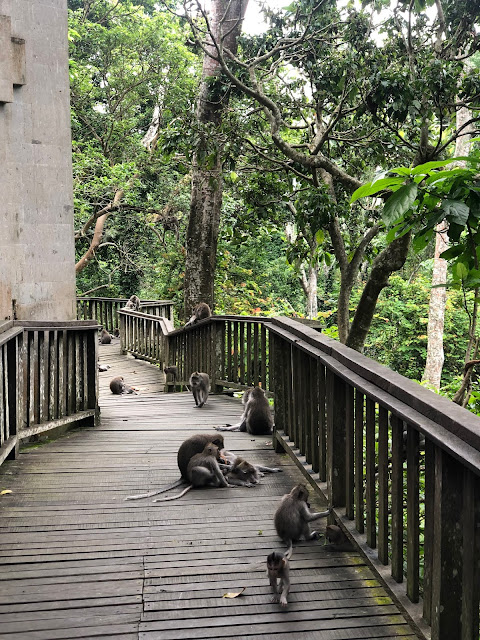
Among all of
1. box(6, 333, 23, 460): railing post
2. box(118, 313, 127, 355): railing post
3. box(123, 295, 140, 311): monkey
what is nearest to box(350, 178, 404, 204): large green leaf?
box(6, 333, 23, 460): railing post

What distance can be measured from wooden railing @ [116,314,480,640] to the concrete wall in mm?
2763

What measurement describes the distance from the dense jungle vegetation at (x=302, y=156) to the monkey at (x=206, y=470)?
2.10 meters

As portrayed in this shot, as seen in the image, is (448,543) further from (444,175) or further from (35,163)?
(35,163)

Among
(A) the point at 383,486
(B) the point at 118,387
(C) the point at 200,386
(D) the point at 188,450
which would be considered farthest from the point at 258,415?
(B) the point at 118,387

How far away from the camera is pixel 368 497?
3168 mm

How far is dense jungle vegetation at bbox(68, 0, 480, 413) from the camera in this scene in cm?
682

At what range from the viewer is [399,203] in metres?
2.45

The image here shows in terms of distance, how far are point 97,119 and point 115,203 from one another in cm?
339

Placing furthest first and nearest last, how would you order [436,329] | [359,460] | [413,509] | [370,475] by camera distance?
[436,329] < [359,460] < [370,475] < [413,509]

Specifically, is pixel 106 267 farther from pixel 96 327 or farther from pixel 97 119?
pixel 96 327

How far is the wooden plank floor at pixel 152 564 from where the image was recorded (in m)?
2.89

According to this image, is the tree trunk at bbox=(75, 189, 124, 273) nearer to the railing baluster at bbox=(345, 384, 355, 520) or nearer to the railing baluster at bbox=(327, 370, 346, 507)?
the railing baluster at bbox=(327, 370, 346, 507)

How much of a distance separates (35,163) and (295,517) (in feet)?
14.8

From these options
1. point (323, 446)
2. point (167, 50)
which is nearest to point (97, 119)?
point (167, 50)
